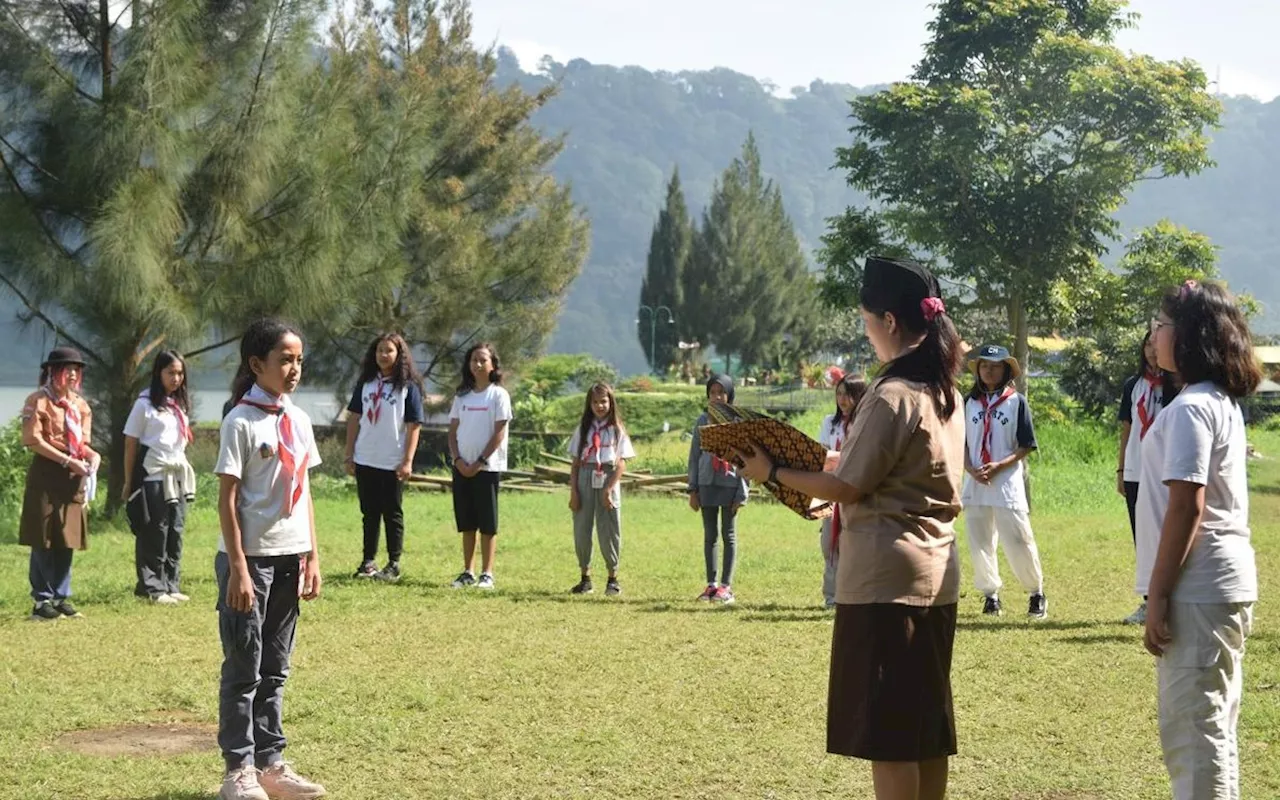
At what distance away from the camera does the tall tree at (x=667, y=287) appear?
82.4 metres

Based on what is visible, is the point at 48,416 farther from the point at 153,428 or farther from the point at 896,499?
the point at 896,499

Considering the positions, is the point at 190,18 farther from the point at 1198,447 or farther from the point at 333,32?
the point at 1198,447

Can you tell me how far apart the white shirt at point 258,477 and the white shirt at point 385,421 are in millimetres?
5932

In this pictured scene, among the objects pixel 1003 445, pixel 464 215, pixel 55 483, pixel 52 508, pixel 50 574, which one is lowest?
pixel 50 574

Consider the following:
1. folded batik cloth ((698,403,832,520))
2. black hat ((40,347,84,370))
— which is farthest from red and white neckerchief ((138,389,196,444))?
folded batik cloth ((698,403,832,520))

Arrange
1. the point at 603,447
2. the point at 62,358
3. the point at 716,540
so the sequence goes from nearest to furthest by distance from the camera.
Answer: the point at 62,358 < the point at 716,540 < the point at 603,447

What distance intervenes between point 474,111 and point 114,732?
24.7 meters

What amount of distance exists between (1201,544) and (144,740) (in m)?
4.55

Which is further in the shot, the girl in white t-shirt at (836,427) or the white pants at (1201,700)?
the girl in white t-shirt at (836,427)

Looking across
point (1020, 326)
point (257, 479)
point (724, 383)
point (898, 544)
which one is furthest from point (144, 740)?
point (1020, 326)

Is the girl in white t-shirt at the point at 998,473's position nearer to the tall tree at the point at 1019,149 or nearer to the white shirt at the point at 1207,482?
the white shirt at the point at 1207,482

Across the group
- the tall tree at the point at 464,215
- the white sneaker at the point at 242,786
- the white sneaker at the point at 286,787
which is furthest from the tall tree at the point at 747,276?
the white sneaker at the point at 242,786

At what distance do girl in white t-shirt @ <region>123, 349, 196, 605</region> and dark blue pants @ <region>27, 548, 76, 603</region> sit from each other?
64 cm

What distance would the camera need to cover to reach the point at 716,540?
1088cm
